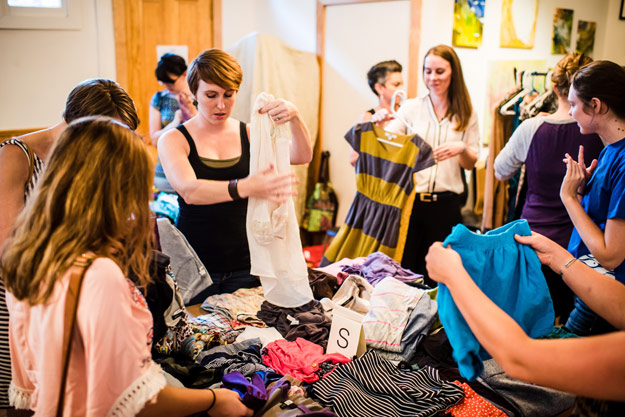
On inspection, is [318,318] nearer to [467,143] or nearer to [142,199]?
[142,199]

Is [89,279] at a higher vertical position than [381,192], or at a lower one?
higher

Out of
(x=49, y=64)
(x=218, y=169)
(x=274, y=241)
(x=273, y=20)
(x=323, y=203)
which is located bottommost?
(x=323, y=203)

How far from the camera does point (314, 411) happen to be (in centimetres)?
155

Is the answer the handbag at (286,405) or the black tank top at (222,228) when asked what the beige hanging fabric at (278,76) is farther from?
the handbag at (286,405)

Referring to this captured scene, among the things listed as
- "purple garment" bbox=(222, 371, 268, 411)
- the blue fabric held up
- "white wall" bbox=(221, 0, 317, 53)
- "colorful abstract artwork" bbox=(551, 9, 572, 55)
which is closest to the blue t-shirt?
the blue fabric held up

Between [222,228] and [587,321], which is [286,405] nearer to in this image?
[222,228]

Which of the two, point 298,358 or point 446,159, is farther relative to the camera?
point 446,159

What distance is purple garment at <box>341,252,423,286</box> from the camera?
2.44m

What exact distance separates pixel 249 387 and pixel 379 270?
1.05 m

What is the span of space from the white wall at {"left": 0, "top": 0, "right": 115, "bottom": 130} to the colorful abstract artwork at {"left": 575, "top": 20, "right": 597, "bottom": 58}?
4.71 meters

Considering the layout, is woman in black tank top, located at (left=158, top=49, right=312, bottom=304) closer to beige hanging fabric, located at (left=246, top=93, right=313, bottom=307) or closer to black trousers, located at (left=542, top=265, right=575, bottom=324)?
beige hanging fabric, located at (left=246, top=93, right=313, bottom=307)

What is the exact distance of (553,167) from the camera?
280cm

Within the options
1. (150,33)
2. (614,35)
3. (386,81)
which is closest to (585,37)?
(614,35)

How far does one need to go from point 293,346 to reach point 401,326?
0.40 m
